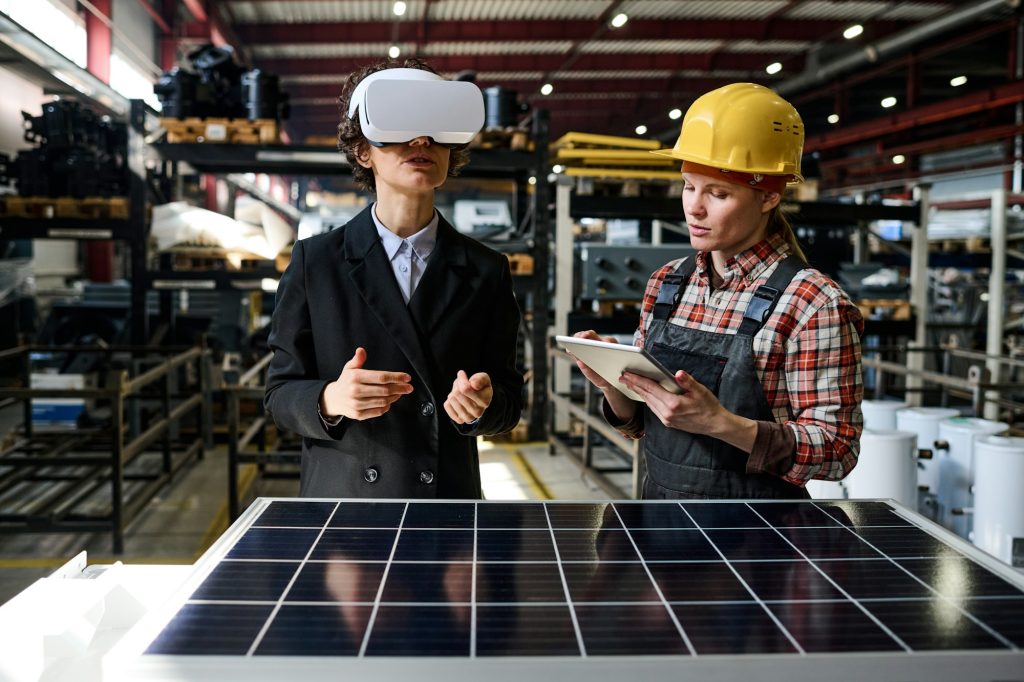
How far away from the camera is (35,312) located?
10.2 metres

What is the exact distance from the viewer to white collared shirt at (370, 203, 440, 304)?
2076 mm

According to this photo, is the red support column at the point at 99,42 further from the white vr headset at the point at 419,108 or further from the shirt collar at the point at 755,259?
the shirt collar at the point at 755,259

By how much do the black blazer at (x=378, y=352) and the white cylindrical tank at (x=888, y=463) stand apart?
2.54 m

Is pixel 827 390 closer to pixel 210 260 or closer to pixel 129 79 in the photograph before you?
pixel 210 260

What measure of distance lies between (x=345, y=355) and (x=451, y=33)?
1390cm

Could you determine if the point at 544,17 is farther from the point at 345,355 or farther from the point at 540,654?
the point at 540,654

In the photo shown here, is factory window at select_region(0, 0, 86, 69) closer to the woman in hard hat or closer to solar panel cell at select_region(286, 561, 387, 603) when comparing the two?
the woman in hard hat

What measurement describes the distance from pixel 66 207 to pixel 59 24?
167 inches

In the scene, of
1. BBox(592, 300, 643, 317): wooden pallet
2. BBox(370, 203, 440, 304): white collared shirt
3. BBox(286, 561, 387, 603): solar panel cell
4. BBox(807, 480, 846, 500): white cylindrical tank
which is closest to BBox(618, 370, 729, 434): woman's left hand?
BBox(370, 203, 440, 304): white collared shirt

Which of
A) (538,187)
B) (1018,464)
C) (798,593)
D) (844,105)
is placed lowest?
(1018,464)

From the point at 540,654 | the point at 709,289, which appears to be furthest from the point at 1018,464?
the point at 540,654

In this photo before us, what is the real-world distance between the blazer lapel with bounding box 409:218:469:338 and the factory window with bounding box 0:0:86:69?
7983 millimetres

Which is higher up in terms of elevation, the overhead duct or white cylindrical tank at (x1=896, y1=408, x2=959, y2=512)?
the overhead duct

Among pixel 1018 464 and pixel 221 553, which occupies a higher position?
pixel 221 553
